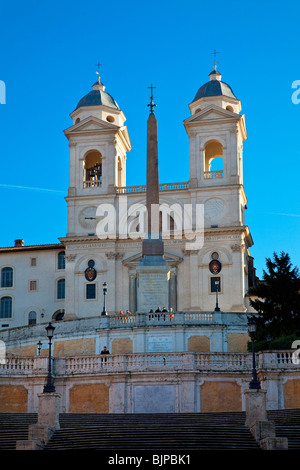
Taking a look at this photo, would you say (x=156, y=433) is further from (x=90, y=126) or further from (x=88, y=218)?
(x=90, y=126)

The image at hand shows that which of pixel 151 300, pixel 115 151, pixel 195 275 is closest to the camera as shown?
pixel 151 300

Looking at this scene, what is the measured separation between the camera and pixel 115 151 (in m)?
79.5

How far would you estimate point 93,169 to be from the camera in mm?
81250

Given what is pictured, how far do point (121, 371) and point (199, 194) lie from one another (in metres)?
41.0

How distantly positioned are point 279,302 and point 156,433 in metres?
23.0

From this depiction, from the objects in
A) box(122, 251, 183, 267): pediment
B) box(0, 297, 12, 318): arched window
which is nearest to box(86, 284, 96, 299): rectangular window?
box(122, 251, 183, 267): pediment

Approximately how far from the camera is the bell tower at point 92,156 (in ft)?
Answer: 256

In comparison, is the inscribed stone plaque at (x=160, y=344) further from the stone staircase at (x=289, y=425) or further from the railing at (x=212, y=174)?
the railing at (x=212, y=174)

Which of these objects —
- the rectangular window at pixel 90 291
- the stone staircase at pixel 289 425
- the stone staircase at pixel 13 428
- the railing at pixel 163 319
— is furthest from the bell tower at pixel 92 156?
the stone staircase at pixel 289 425

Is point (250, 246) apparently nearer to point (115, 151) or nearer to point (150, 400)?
point (115, 151)

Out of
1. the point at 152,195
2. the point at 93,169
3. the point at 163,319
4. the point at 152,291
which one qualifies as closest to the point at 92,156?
the point at 93,169

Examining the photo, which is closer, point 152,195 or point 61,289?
point 152,195
